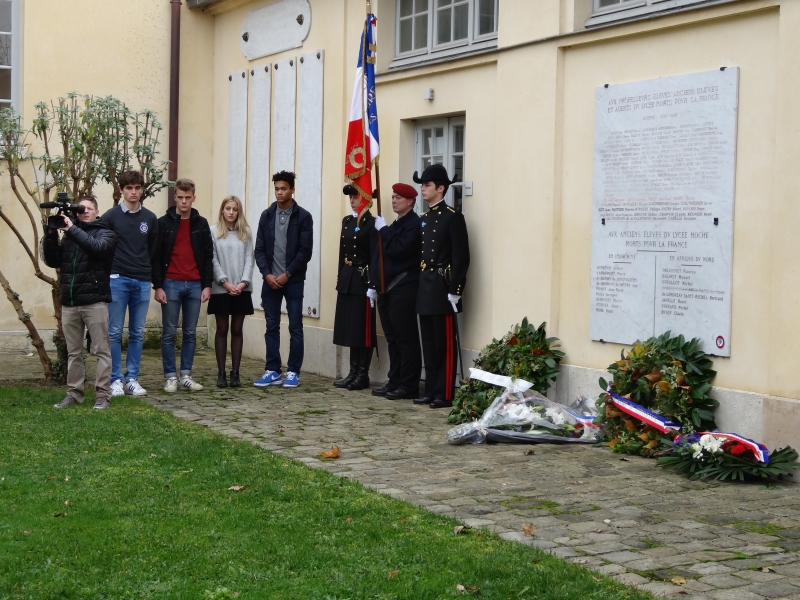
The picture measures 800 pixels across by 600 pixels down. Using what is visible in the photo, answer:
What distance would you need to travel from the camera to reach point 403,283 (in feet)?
33.2

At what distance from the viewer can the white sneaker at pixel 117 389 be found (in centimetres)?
983

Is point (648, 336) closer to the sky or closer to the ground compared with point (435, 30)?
closer to the ground

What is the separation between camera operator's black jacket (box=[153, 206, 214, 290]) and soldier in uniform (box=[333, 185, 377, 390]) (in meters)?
1.27

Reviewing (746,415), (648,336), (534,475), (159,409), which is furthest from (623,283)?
(159,409)

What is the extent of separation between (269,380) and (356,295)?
1.22m

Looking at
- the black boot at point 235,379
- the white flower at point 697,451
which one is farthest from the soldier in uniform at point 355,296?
the white flower at point 697,451

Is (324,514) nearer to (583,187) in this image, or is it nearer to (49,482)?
(49,482)

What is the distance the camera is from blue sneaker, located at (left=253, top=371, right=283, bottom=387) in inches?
427

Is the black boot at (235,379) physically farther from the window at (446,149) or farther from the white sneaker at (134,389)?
the window at (446,149)

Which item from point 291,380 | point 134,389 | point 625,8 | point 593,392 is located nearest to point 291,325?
point 291,380

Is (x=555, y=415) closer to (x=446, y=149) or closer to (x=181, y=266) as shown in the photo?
(x=446, y=149)

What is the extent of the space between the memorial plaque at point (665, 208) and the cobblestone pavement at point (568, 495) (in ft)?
3.53

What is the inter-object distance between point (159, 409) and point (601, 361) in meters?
3.60

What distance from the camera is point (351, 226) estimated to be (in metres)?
10.7
